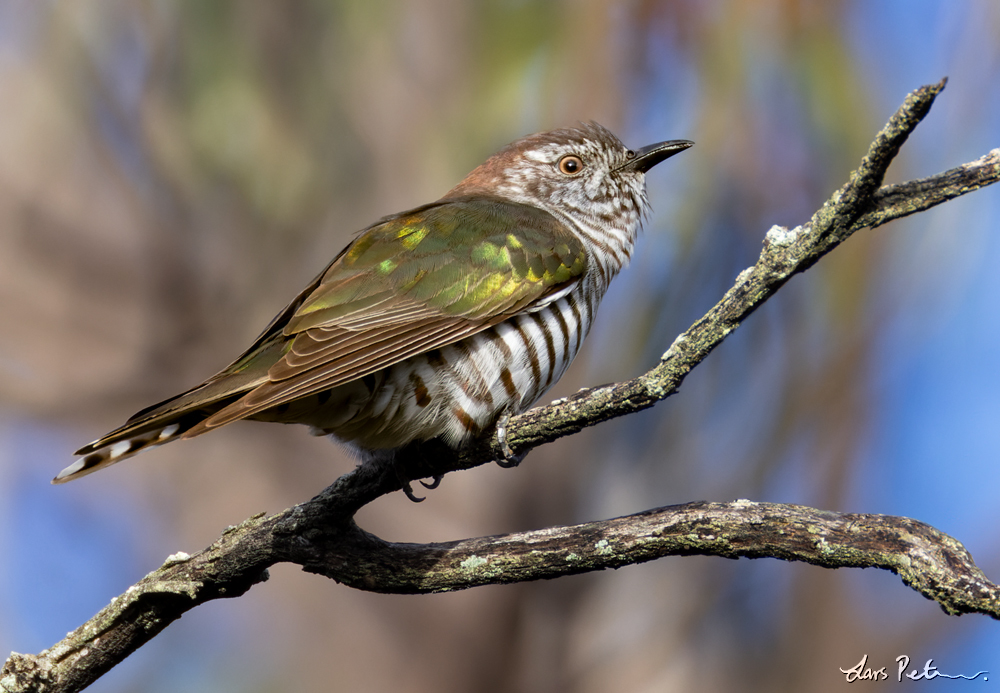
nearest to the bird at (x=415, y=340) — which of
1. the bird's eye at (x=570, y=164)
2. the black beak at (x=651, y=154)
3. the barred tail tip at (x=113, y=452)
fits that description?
the barred tail tip at (x=113, y=452)

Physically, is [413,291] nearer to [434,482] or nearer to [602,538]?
[434,482]

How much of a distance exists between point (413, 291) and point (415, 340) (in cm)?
32

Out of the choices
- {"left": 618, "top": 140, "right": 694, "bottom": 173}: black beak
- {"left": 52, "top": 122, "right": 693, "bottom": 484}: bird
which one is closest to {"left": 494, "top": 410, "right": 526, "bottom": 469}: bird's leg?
{"left": 52, "top": 122, "right": 693, "bottom": 484}: bird

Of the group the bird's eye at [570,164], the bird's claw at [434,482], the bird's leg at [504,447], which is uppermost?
the bird's eye at [570,164]

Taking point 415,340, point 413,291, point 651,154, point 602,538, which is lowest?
point 602,538

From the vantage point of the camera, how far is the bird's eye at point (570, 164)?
162 inches

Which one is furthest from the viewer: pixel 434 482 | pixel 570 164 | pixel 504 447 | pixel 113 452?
pixel 570 164

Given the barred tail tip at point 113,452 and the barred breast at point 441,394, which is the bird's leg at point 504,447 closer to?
the barred breast at point 441,394

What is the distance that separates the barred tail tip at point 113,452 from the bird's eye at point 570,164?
2.40 metres

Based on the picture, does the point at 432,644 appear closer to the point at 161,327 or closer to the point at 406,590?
the point at 161,327

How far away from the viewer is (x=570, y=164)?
4.13 meters

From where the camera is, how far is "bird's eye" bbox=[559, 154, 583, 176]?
13.5 feet

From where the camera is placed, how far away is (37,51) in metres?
8.02


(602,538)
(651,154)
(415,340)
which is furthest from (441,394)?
(651,154)
